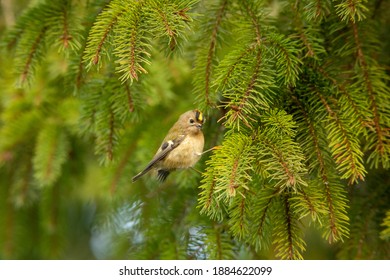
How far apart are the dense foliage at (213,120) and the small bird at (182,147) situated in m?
0.08

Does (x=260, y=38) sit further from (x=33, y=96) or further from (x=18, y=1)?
(x=18, y=1)

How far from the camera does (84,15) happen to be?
9.24 ft

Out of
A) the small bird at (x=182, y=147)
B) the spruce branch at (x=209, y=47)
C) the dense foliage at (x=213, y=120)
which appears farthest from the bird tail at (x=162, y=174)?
the spruce branch at (x=209, y=47)

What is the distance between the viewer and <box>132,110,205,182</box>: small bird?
111 inches

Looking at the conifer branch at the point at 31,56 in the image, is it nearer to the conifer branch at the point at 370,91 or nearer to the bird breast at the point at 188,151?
the bird breast at the point at 188,151

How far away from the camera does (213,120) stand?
2.99m

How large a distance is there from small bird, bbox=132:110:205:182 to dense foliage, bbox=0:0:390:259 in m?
0.08

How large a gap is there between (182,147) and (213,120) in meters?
0.26

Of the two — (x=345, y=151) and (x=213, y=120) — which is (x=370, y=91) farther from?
(x=213, y=120)

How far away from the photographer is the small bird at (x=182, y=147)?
2828mm

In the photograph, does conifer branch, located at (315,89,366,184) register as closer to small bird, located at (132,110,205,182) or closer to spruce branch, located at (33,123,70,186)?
small bird, located at (132,110,205,182)

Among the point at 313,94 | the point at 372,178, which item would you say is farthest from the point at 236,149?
the point at 372,178

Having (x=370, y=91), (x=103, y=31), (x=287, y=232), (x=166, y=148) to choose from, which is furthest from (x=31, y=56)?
(x=370, y=91)

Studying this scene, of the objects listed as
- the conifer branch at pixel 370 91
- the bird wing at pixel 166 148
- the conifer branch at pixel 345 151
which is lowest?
the bird wing at pixel 166 148
